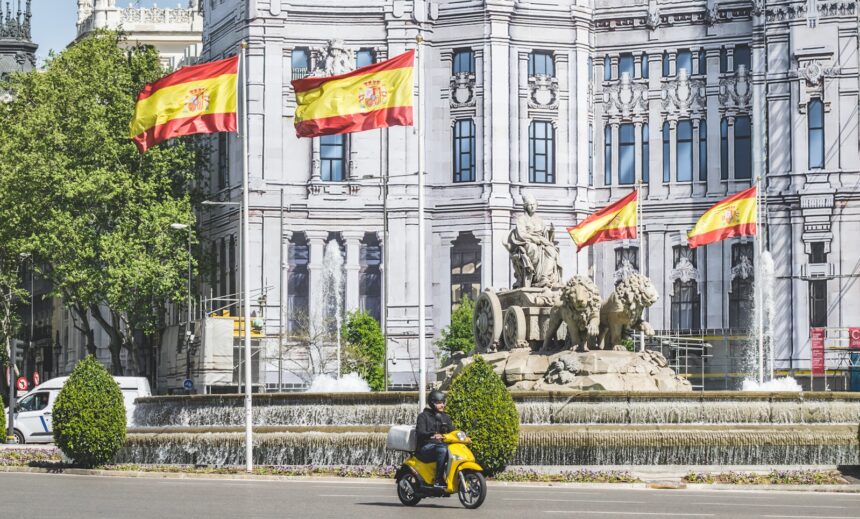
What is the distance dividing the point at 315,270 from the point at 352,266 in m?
1.81

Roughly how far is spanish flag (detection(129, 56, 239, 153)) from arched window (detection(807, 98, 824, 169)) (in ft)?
160

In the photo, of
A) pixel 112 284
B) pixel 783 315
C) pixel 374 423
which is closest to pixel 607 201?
pixel 783 315

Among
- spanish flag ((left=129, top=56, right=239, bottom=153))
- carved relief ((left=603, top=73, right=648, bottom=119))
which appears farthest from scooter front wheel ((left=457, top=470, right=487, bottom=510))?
carved relief ((left=603, top=73, right=648, bottom=119))

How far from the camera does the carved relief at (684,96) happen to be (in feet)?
289

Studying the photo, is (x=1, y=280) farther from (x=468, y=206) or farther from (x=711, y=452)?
(x=711, y=452)

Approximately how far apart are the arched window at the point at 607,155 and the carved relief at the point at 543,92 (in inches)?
165

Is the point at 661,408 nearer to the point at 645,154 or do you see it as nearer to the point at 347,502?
the point at 347,502

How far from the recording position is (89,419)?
3847 centimetres

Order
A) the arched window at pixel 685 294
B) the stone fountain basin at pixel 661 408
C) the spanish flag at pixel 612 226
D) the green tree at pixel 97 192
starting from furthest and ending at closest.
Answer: the arched window at pixel 685 294, the green tree at pixel 97 192, the spanish flag at pixel 612 226, the stone fountain basin at pixel 661 408

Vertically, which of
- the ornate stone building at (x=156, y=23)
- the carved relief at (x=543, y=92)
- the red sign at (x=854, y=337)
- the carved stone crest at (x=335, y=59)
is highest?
the ornate stone building at (x=156, y=23)

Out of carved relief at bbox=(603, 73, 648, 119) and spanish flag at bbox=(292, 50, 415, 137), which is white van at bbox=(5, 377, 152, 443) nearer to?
spanish flag at bbox=(292, 50, 415, 137)

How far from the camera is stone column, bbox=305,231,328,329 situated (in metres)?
85.1

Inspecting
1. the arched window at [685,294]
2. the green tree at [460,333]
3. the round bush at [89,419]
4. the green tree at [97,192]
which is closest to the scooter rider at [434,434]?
the round bush at [89,419]

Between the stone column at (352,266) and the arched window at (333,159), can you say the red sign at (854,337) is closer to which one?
the stone column at (352,266)
